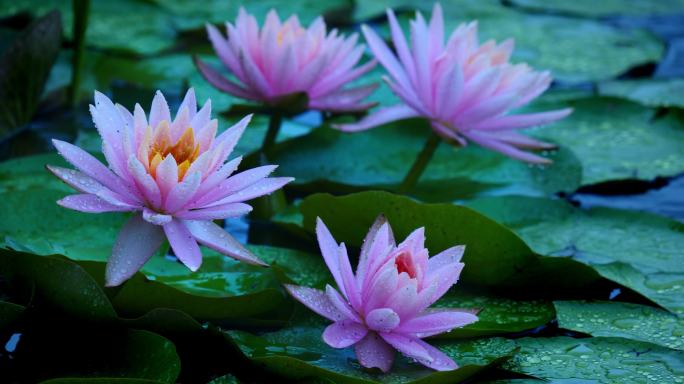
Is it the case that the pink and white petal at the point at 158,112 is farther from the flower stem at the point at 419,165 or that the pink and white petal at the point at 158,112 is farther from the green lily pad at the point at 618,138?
the green lily pad at the point at 618,138

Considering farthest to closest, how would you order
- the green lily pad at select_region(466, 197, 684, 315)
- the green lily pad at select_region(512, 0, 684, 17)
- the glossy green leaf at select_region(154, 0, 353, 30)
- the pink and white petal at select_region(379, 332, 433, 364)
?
the green lily pad at select_region(512, 0, 684, 17), the glossy green leaf at select_region(154, 0, 353, 30), the green lily pad at select_region(466, 197, 684, 315), the pink and white petal at select_region(379, 332, 433, 364)

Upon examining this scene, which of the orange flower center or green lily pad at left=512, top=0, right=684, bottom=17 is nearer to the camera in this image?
the orange flower center

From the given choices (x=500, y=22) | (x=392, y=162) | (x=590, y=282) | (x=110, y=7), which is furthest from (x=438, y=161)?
(x=110, y=7)

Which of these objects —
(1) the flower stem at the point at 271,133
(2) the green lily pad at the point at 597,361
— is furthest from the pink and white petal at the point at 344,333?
(1) the flower stem at the point at 271,133

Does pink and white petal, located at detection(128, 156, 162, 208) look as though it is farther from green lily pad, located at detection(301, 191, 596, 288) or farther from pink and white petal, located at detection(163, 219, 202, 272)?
green lily pad, located at detection(301, 191, 596, 288)

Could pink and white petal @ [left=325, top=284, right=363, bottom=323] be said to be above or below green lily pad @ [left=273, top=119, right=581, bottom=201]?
above

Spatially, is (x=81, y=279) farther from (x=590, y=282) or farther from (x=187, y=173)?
(x=590, y=282)

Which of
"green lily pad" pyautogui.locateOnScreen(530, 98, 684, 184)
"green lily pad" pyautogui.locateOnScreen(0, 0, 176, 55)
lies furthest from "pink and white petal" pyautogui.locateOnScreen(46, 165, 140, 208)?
"green lily pad" pyautogui.locateOnScreen(0, 0, 176, 55)
